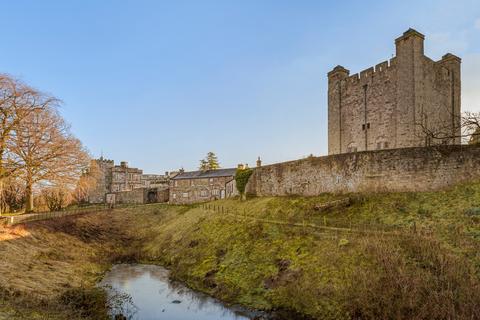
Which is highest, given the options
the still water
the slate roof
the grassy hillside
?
the slate roof

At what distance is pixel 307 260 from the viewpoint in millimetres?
16000

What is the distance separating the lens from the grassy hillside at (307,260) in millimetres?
11359

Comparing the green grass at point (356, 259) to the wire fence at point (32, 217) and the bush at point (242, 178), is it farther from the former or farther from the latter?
the wire fence at point (32, 217)

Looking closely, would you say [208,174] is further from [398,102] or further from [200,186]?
[398,102]

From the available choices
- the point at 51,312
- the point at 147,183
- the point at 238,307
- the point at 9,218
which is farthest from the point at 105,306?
the point at 147,183

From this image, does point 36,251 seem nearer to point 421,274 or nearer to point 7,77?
point 7,77

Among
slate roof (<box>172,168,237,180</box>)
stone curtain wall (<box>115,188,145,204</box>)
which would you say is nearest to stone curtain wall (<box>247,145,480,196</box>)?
slate roof (<box>172,168,237,180</box>)

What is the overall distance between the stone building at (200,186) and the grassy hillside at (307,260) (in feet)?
68.4

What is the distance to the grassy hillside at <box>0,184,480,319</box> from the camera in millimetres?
11359

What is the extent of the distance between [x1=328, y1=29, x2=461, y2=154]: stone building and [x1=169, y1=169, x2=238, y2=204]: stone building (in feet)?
72.1

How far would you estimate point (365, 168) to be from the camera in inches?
885

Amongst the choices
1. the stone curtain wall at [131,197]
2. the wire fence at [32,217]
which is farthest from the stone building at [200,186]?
the wire fence at [32,217]

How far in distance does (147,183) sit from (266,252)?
198 feet

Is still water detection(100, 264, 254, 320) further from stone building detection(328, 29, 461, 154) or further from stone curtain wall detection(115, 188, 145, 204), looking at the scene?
stone curtain wall detection(115, 188, 145, 204)
